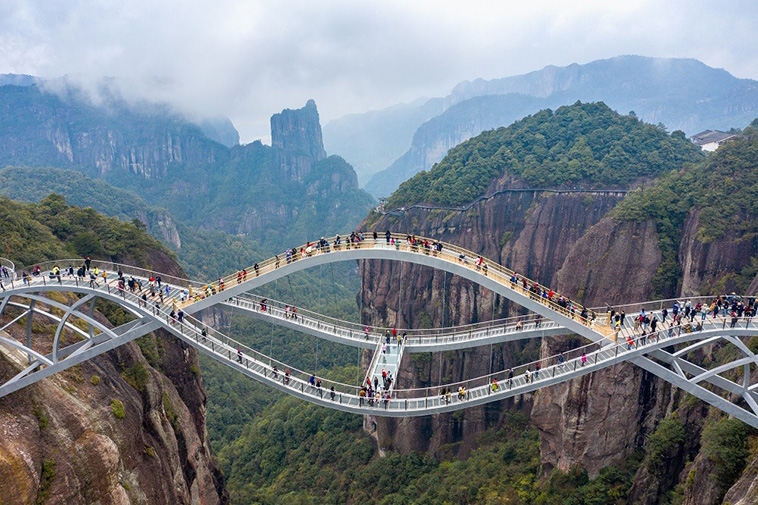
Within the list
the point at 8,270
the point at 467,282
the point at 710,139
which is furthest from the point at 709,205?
the point at 8,270

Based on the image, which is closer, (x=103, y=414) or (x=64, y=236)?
(x=103, y=414)

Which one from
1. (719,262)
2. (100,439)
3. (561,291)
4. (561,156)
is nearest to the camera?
(100,439)

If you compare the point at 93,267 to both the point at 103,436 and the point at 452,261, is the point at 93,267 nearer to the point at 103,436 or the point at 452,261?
the point at 103,436

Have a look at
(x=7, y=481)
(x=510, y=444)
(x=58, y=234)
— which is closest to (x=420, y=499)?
(x=510, y=444)

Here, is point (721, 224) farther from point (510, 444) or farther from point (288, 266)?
point (288, 266)

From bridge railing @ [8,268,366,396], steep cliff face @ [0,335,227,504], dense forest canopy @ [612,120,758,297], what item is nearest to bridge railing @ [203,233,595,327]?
bridge railing @ [8,268,366,396]

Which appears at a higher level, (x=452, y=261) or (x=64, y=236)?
(x=64, y=236)

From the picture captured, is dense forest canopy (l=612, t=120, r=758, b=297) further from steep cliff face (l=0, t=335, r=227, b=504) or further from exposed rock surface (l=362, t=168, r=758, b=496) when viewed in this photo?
steep cliff face (l=0, t=335, r=227, b=504)
